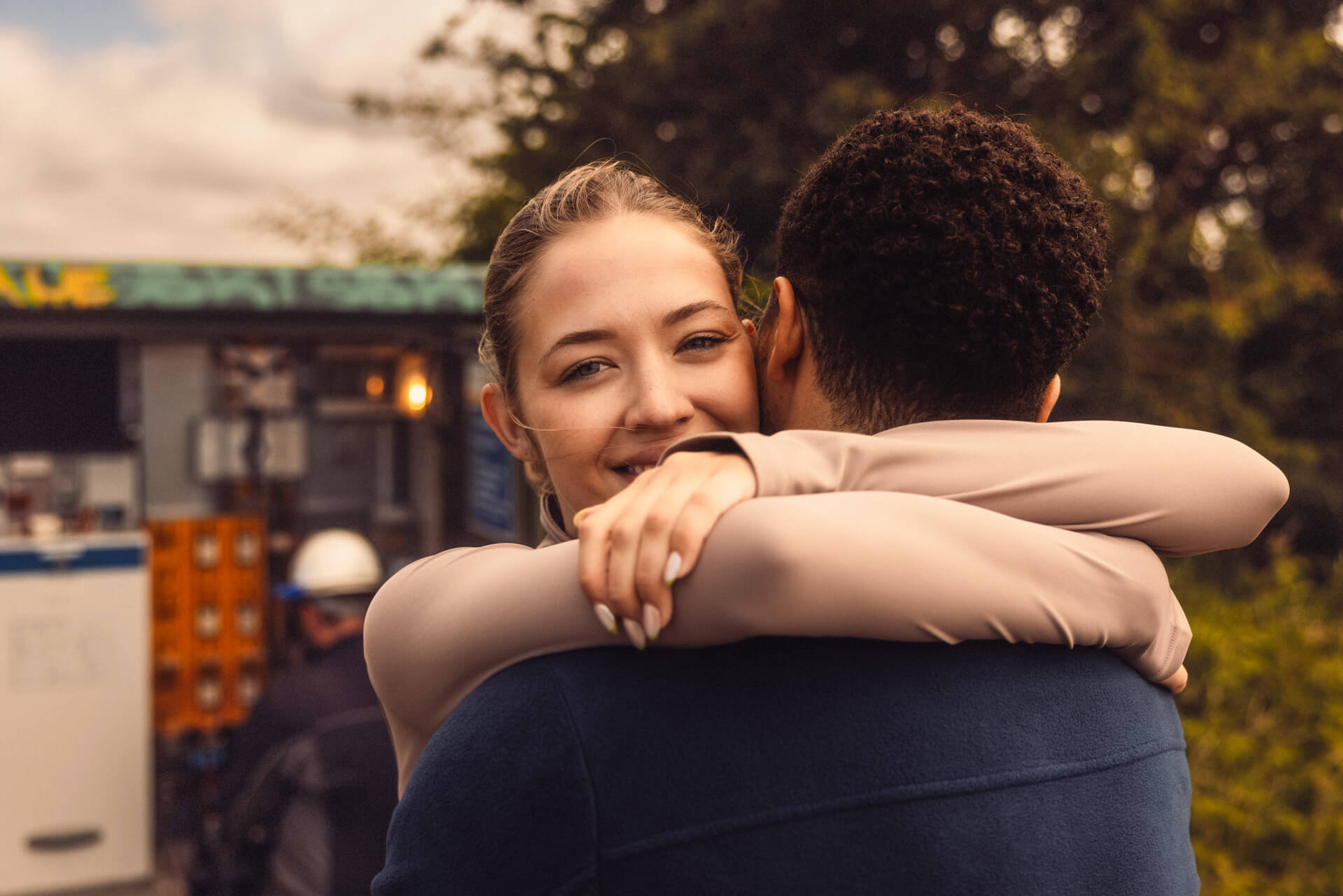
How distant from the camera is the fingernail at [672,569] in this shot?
74 cm

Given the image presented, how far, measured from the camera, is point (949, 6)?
A: 10.2m

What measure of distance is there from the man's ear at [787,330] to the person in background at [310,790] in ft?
8.95

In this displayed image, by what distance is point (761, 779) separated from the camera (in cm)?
80

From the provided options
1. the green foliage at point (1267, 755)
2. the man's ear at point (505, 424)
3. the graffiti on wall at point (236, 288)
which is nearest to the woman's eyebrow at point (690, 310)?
the man's ear at point (505, 424)

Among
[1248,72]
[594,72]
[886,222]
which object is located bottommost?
[886,222]

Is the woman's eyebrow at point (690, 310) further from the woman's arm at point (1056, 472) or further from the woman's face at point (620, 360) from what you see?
the woman's arm at point (1056, 472)

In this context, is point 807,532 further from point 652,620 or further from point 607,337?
point 607,337

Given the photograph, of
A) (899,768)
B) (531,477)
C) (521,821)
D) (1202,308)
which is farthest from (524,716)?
(1202,308)

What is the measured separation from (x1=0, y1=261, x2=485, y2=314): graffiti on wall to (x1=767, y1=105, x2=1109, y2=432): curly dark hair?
156 inches

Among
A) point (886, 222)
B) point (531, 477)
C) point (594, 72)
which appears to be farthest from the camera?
point (594, 72)

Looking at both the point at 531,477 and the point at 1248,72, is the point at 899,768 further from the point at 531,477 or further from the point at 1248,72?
the point at 1248,72

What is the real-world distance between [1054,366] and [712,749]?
0.48 m

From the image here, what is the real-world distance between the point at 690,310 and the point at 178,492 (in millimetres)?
6191

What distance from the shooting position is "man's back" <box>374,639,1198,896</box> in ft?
2.61
